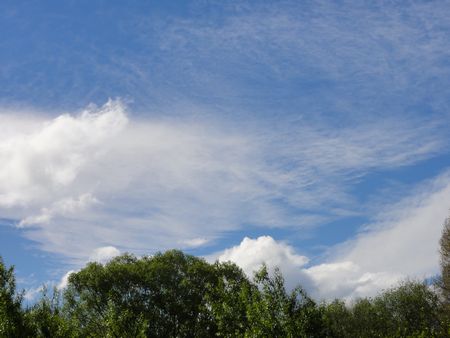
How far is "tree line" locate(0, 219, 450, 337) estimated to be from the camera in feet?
112

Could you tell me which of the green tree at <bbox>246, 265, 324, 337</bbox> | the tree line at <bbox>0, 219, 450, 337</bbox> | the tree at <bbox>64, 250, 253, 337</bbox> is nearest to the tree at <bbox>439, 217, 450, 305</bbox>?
the tree line at <bbox>0, 219, 450, 337</bbox>

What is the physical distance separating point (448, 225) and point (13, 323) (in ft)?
242

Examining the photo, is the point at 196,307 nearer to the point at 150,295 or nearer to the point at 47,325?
the point at 150,295

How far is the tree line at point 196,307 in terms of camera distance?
112 ft

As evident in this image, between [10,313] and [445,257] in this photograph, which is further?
[445,257]

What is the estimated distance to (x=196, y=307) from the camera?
3123 inches

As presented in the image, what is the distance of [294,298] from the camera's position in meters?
35.2

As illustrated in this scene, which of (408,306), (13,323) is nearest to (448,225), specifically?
(408,306)

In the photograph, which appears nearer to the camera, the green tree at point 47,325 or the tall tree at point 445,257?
the green tree at point 47,325

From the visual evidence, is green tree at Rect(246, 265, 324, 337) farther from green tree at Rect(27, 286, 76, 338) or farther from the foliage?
green tree at Rect(27, 286, 76, 338)

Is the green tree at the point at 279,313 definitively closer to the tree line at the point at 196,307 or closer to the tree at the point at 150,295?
the tree line at the point at 196,307

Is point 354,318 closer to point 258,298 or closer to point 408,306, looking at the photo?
point 408,306

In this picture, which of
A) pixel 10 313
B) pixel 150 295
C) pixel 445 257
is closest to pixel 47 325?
pixel 10 313

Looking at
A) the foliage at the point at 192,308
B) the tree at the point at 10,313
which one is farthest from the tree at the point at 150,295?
the tree at the point at 10,313
